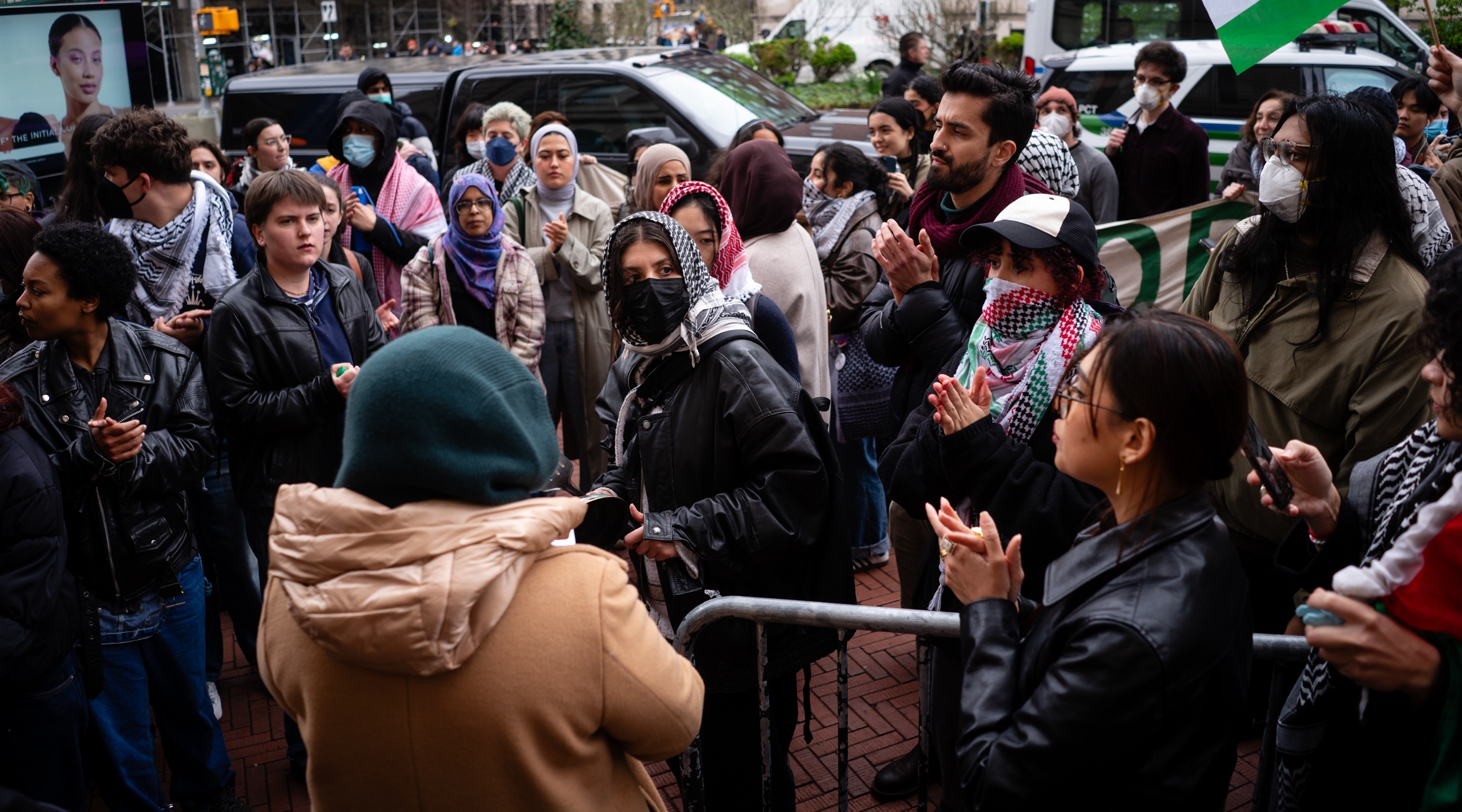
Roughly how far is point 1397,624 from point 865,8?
1022 inches

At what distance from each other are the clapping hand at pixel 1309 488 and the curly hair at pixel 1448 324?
0.38 metres

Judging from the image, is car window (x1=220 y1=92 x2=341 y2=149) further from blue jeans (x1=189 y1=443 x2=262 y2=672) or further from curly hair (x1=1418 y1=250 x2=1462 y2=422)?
curly hair (x1=1418 y1=250 x2=1462 y2=422)

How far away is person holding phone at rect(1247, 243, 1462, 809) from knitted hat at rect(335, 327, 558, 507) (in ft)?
4.31

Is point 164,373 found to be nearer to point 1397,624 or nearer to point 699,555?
point 699,555

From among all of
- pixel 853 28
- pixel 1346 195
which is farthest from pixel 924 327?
pixel 853 28

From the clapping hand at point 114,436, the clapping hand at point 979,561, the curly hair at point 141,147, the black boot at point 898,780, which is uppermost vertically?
the curly hair at point 141,147

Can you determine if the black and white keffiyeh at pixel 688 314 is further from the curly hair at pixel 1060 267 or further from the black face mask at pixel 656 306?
the curly hair at pixel 1060 267

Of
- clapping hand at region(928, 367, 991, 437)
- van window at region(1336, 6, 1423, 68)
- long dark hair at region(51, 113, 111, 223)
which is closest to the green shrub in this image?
van window at region(1336, 6, 1423, 68)

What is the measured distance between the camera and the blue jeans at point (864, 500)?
4.96 metres

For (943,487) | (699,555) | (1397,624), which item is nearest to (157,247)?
(699,555)

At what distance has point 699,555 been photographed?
104 inches

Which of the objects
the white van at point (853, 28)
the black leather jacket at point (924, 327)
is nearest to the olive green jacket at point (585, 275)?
the black leather jacket at point (924, 327)

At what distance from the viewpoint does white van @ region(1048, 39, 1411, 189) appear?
10.3 metres

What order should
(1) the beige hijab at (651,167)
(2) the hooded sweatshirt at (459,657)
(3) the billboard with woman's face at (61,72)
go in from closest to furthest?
(2) the hooded sweatshirt at (459,657)
(1) the beige hijab at (651,167)
(3) the billboard with woman's face at (61,72)
